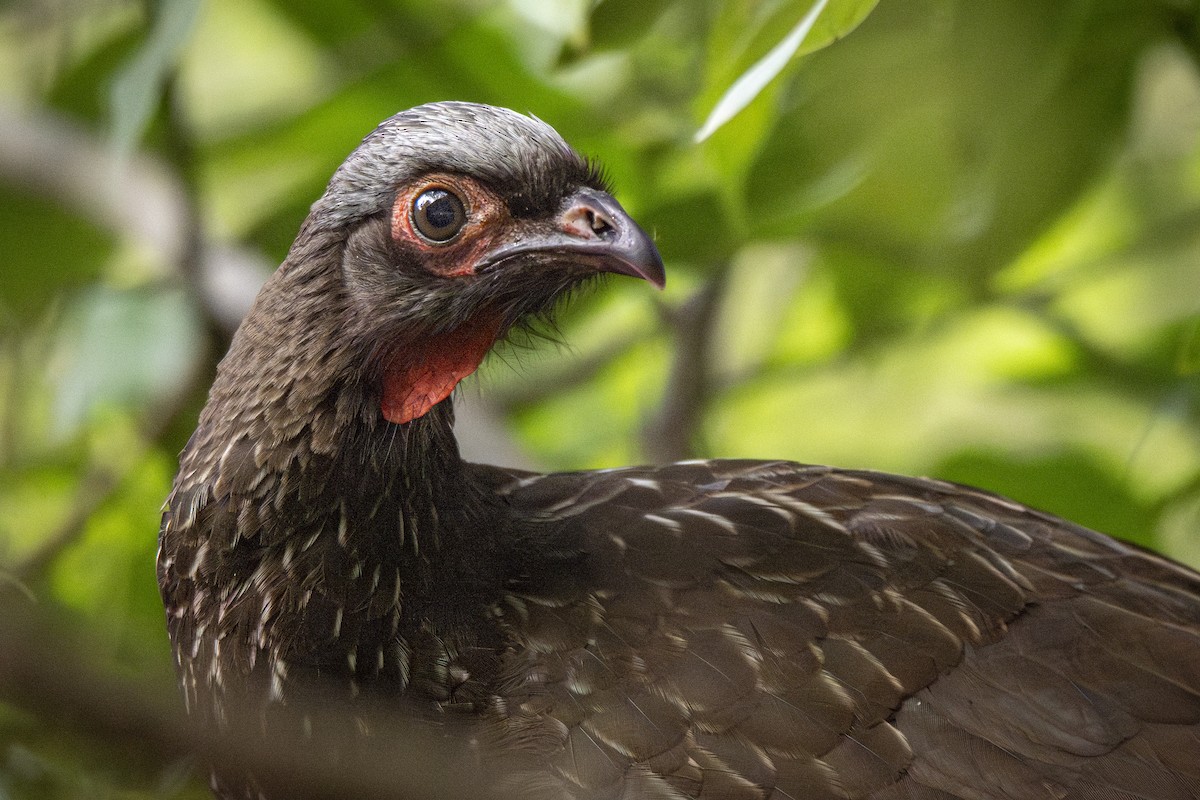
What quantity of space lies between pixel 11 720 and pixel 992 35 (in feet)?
5.41

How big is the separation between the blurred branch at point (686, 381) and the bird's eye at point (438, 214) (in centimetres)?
127

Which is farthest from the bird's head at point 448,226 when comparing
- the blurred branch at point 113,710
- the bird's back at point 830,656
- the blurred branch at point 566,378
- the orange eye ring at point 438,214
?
the blurred branch at point 566,378

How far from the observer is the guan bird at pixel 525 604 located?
1.96 m

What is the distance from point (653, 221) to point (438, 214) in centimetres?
86

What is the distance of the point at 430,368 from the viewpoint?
2105mm

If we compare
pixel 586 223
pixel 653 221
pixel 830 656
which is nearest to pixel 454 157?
pixel 586 223

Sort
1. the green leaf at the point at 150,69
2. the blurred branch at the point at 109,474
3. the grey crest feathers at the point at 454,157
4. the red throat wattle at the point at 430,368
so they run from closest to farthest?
the green leaf at the point at 150,69 < the grey crest feathers at the point at 454,157 < the red throat wattle at the point at 430,368 < the blurred branch at the point at 109,474

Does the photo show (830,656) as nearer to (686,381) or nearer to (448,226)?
(448,226)

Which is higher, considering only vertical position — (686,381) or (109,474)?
(686,381)

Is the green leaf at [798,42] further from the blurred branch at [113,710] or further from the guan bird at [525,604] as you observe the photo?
the blurred branch at [113,710]

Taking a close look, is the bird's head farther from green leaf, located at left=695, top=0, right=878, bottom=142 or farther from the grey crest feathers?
green leaf, located at left=695, top=0, right=878, bottom=142

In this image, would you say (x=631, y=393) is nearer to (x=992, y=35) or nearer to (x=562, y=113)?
(x=562, y=113)

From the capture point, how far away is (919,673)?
206cm

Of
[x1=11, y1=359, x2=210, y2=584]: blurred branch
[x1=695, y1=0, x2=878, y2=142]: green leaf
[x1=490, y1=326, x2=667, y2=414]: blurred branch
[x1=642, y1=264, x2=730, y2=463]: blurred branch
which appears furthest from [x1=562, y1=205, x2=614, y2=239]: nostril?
[x1=11, y1=359, x2=210, y2=584]: blurred branch
